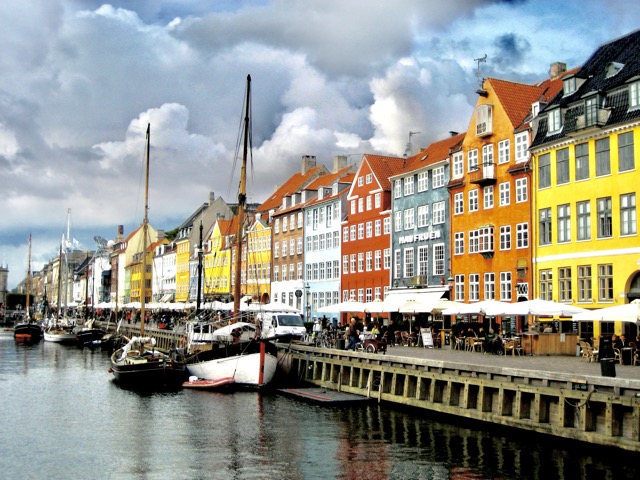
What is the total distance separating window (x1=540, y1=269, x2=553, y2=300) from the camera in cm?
4494

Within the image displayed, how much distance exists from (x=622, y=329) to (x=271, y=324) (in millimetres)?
19470

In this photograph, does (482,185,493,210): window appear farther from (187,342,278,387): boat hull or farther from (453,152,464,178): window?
(187,342,278,387): boat hull

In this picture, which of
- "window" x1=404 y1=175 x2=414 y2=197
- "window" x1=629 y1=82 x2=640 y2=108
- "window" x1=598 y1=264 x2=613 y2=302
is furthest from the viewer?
"window" x1=404 y1=175 x2=414 y2=197

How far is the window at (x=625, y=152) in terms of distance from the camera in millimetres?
39688

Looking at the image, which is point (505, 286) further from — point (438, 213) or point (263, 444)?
point (263, 444)

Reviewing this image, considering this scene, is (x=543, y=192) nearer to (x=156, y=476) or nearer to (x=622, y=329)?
(x=622, y=329)

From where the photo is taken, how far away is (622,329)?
38938 millimetres

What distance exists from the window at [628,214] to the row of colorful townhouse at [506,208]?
0.07m

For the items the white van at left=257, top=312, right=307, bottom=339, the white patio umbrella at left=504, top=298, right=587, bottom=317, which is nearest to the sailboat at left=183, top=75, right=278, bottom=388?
the white van at left=257, top=312, right=307, bottom=339

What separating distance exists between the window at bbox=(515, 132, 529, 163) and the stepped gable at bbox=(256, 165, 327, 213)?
126 feet

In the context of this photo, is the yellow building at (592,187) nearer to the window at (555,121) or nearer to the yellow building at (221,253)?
the window at (555,121)

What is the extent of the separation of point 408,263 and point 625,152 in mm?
22930

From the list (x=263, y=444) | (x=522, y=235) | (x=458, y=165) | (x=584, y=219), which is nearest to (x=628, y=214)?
(x=584, y=219)

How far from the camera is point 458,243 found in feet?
177
